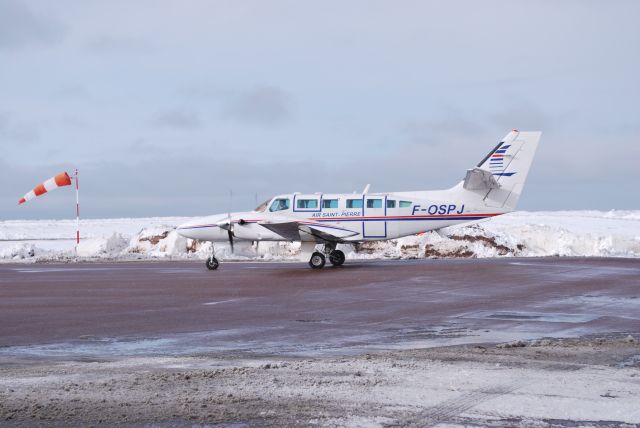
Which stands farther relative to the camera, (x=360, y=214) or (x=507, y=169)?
(x=360, y=214)

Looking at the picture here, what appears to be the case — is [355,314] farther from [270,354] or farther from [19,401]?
[19,401]

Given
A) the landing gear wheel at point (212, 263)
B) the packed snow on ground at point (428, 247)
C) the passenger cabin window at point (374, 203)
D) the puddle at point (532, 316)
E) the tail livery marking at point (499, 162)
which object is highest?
the tail livery marking at point (499, 162)

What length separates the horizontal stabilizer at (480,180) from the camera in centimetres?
2839

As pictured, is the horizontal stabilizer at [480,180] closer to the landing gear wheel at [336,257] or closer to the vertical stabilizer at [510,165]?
the vertical stabilizer at [510,165]

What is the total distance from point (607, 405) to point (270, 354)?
4.58 m

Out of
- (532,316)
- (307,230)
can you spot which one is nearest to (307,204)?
(307,230)

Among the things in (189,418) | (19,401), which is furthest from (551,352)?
(19,401)

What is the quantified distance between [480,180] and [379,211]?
153 inches

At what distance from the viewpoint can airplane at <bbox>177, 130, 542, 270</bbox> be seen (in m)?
29.1

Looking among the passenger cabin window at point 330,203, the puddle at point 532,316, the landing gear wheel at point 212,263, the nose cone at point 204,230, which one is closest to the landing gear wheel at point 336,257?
the passenger cabin window at point 330,203

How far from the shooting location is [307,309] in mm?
16062

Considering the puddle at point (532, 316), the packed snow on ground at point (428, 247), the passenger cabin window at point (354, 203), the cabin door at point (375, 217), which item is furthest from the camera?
the packed snow on ground at point (428, 247)

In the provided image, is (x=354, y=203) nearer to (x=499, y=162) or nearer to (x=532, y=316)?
(x=499, y=162)

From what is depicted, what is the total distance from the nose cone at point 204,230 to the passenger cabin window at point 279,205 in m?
2.12
